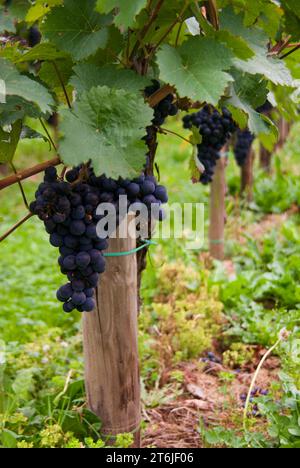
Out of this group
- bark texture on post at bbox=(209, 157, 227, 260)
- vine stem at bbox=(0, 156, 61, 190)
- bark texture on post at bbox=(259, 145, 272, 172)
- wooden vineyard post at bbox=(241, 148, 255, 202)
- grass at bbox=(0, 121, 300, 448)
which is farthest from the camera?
bark texture on post at bbox=(259, 145, 272, 172)

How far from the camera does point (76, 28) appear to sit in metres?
1.39

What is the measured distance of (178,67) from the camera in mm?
1316

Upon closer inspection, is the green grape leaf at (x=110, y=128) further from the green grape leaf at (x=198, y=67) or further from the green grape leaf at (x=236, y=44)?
the green grape leaf at (x=236, y=44)

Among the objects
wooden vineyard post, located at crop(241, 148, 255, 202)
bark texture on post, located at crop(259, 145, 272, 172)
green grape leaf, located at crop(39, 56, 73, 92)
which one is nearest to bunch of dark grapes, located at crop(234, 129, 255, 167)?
wooden vineyard post, located at crop(241, 148, 255, 202)

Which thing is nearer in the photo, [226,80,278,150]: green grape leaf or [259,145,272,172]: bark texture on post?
[226,80,278,150]: green grape leaf

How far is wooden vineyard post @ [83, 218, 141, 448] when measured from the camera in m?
1.98

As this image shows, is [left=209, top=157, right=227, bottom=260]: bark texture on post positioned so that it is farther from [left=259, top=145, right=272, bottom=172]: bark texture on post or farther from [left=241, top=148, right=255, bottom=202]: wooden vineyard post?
[left=259, top=145, right=272, bottom=172]: bark texture on post

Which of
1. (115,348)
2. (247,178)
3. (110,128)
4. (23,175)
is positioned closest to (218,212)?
(247,178)

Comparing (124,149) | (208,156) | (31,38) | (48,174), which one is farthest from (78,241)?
(31,38)

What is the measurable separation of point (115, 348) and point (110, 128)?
0.98m

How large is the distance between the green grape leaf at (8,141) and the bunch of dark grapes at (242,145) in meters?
3.36

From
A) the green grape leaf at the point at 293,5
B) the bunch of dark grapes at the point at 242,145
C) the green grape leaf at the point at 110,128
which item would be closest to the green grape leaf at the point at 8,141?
the green grape leaf at the point at 110,128

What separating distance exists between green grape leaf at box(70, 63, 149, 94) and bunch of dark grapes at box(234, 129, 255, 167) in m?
3.39

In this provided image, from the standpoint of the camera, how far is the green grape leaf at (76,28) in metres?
1.37
